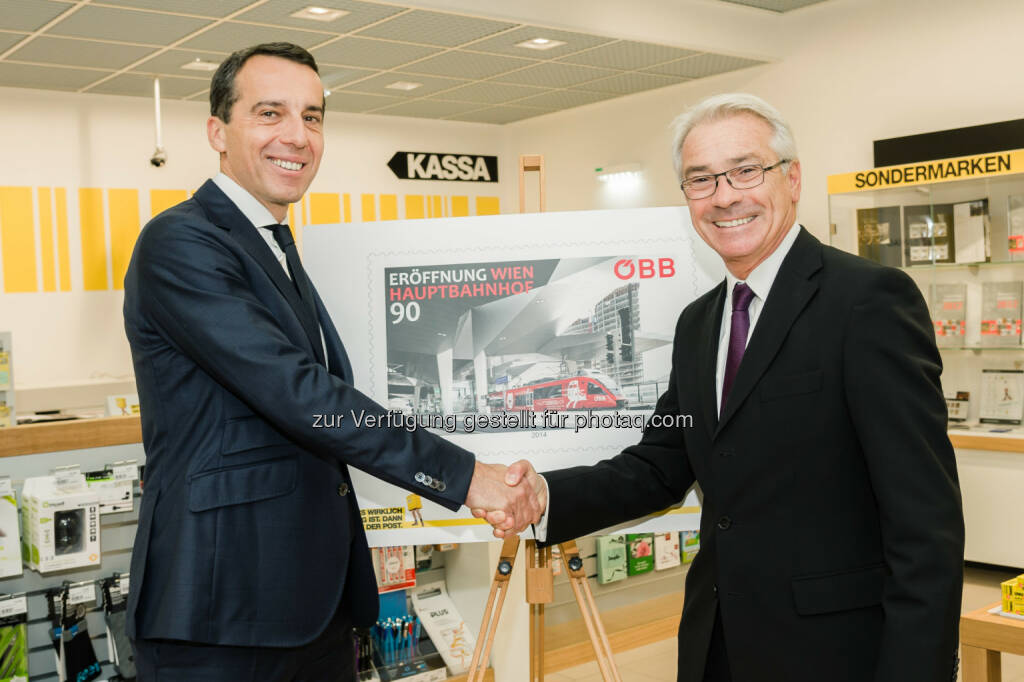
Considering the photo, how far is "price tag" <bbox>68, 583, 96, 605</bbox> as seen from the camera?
10.5 feet

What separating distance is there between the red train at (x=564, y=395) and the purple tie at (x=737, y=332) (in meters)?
0.75

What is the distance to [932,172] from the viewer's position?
6.07 metres

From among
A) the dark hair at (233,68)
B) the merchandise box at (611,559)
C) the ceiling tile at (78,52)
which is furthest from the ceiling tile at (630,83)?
the dark hair at (233,68)

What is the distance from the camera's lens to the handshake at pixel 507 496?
85.9 inches

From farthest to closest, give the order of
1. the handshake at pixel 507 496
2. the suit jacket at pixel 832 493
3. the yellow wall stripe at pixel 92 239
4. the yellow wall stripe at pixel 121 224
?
the yellow wall stripe at pixel 121 224 < the yellow wall stripe at pixel 92 239 < the handshake at pixel 507 496 < the suit jacket at pixel 832 493

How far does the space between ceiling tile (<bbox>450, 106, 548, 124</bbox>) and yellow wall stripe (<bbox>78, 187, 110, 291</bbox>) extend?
3.75m

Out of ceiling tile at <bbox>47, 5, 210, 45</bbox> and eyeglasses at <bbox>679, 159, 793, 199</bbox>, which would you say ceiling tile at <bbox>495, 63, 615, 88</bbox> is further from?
eyeglasses at <bbox>679, 159, 793, 199</bbox>

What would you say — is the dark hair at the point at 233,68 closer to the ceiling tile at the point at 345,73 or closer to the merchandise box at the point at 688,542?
the merchandise box at the point at 688,542

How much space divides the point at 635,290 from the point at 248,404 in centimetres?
123

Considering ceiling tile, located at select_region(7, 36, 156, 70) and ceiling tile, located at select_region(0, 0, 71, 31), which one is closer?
ceiling tile, located at select_region(0, 0, 71, 31)

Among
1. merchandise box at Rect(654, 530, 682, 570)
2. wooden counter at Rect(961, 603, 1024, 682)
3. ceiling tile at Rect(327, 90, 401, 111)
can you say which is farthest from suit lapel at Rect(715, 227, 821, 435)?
ceiling tile at Rect(327, 90, 401, 111)

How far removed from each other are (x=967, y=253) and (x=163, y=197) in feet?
21.4

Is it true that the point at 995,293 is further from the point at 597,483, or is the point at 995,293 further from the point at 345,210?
the point at 345,210

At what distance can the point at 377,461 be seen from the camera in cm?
197
